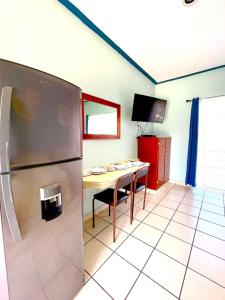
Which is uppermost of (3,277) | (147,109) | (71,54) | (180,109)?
(71,54)

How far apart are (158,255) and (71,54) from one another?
2466 millimetres

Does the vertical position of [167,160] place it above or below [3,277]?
above

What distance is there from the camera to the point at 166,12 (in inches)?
66.0

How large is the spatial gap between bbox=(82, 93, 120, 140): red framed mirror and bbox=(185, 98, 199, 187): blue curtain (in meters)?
1.78

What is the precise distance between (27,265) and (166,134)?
361 centimetres

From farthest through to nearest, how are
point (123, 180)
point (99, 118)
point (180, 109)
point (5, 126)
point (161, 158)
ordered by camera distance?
1. point (180, 109)
2. point (161, 158)
3. point (99, 118)
4. point (123, 180)
5. point (5, 126)

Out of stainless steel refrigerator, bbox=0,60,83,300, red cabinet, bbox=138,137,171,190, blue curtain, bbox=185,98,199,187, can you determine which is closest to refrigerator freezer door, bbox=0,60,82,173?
stainless steel refrigerator, bbox=0,60,83,300

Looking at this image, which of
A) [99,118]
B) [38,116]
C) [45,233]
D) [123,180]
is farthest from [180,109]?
[45,233]

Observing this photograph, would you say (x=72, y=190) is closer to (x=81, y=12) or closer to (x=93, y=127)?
(x=93, y=127)

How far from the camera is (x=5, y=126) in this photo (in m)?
0.63

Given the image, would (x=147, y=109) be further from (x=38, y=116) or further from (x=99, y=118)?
(x=38, y=116)

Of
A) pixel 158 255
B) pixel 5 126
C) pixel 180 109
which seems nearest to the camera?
pixel 5 126

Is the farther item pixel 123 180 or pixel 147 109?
pixel 147 109

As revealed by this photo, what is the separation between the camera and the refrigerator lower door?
709mm
